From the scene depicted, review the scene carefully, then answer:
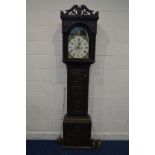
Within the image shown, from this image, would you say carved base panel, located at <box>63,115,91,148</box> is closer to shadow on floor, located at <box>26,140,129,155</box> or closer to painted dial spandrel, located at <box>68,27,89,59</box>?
shadow on floor, located at <box>26,140,129,155</box>

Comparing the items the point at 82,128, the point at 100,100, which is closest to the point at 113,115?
the point at 100,100

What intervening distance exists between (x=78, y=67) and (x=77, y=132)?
2.62ft

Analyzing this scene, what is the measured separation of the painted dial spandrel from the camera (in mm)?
2697

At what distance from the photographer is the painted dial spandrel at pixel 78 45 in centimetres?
270

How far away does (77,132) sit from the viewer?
2.73 m

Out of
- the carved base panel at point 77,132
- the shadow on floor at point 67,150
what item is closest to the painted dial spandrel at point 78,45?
the carved base panel at point 77,132

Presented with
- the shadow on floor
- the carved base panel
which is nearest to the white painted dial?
the carved base panel

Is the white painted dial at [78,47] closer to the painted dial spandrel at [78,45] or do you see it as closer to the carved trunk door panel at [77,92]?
the painted dial spandrel at [78,45]

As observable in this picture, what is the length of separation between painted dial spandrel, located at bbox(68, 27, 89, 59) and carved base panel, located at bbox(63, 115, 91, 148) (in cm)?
78

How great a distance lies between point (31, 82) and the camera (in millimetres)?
2977

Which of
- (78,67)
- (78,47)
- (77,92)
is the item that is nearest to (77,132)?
(77,92)
